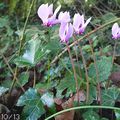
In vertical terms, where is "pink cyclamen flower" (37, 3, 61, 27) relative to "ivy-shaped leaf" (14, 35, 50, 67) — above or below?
above

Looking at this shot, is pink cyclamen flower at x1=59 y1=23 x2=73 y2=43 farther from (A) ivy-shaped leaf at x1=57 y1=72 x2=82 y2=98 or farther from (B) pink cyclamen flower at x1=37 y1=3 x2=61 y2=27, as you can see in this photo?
(A) ivy-shaped leaf at x1=57 y1=72 x2=82 y2=98

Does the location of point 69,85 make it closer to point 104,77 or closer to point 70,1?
point 104,77

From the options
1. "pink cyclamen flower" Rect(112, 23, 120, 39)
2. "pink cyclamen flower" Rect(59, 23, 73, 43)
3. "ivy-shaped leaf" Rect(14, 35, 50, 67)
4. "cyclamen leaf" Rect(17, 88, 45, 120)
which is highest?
"pink cyclamen flower" Rect(59, 23, 73, 43)

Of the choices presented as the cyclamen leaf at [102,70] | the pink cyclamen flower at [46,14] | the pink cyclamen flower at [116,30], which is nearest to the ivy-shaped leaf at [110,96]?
the cyclamen leaf at [102,70]

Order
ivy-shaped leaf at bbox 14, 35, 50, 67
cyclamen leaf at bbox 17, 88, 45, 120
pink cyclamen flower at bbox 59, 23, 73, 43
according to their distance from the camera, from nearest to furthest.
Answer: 1. pink cyclamen flower at bbox 59, 23, 73, 43
2. cyclamen leaf at bbox 17, 88, 45, 120
3. ivy-shaped leaf at bbox 14, 35, 50, 67

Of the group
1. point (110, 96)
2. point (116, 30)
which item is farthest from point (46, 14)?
point (110, 96)

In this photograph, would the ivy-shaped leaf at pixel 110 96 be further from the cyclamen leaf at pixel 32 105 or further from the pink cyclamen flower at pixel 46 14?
the pink cyclamen flower at pixel 46 14

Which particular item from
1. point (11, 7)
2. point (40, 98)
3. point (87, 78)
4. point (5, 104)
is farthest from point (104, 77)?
point (11, 7)

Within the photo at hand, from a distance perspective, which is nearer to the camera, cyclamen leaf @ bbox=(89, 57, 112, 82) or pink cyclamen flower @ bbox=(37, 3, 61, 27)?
pink cyclamen flower @ bbox=(37, 3, 61, 27)

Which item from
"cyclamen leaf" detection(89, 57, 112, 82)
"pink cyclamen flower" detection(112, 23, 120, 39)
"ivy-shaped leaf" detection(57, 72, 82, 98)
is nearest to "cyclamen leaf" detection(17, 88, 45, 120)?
"ivy-shaped leaf" detection(57, 72, 82, 98)
